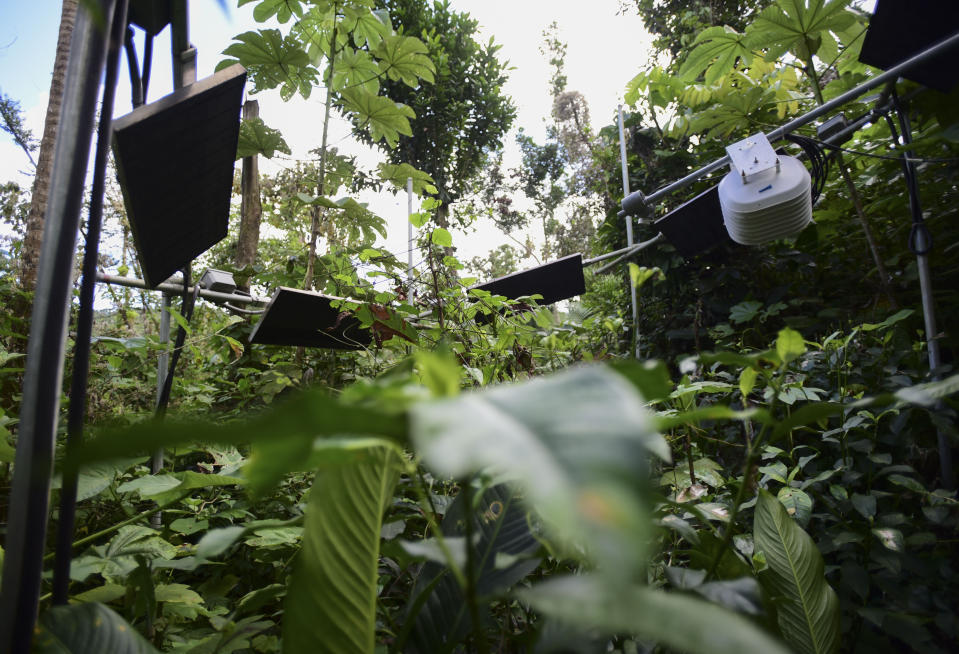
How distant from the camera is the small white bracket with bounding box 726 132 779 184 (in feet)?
4.93

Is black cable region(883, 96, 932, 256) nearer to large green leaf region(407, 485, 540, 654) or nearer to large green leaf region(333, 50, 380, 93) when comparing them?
large green leaf region(407, 485, 540, 654)

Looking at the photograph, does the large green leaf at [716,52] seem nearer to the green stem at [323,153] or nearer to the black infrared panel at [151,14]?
the green stem at [323,153]

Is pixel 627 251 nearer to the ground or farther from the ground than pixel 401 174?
nearer to the ground

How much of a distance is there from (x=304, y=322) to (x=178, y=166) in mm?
841

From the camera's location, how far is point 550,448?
0.14m

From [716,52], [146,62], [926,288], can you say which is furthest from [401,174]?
[926,288]

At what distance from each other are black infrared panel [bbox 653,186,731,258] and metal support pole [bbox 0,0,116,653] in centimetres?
197

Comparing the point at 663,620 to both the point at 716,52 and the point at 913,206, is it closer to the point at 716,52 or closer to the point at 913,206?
the point at 913,206

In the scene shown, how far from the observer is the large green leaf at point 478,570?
1.40 ft

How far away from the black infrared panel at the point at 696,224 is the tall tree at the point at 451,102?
284 inches

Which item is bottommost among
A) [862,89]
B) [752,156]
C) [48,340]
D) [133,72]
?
[48,340]

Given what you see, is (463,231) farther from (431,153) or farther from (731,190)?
(731,190)

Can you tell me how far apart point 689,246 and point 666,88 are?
935 mm

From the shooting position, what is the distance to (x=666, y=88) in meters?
2.41
